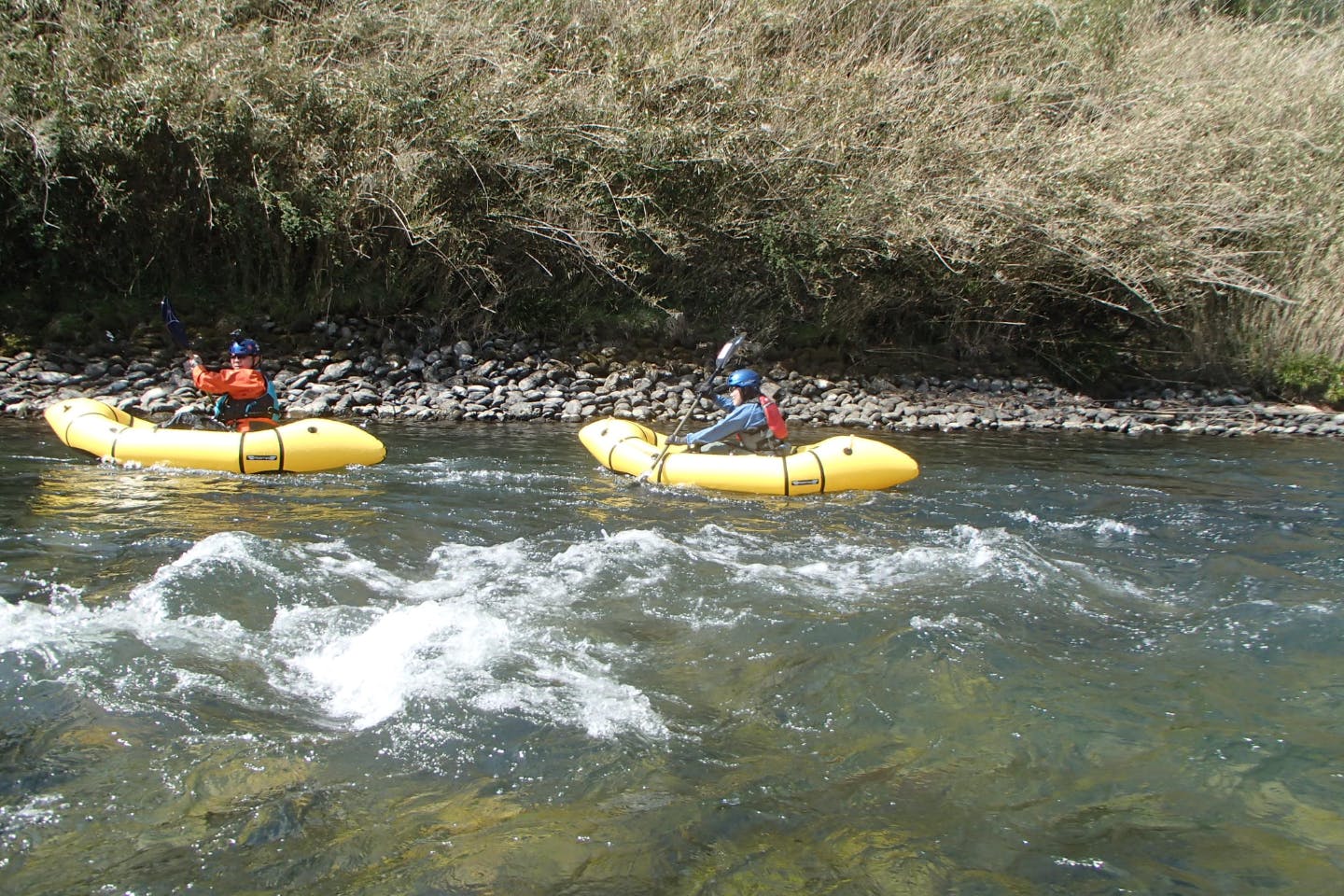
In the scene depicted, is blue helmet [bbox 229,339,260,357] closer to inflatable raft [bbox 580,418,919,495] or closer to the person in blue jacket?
inflatable raft [bbox 580,418,919,495]

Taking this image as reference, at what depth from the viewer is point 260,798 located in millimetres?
2932

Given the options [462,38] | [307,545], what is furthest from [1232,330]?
[307,545]

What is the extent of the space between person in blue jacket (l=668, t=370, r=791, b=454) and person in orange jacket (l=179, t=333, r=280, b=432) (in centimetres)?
335

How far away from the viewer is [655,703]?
12.2 ft

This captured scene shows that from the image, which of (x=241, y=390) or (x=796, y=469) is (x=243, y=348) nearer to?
(x=241, y=390)

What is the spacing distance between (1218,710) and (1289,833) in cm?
86

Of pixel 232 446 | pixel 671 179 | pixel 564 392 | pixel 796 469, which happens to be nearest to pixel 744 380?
pixel 796 469

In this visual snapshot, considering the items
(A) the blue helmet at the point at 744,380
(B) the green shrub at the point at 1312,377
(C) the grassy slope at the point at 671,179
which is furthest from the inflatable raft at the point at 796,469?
(B) the green shrub at the point at 1312,377

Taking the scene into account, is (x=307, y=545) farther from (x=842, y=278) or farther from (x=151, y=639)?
(x=842, y=278)

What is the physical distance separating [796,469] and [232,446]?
4.25 meters

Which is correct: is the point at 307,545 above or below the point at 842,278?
below

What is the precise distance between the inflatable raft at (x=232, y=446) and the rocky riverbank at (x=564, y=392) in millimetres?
2513

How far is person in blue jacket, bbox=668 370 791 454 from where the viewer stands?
810cm

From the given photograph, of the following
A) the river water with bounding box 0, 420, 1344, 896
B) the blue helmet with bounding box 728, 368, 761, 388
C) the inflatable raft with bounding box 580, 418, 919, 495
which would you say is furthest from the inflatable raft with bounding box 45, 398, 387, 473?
the blue helmet with bounding box 728, 368, 761, 388
